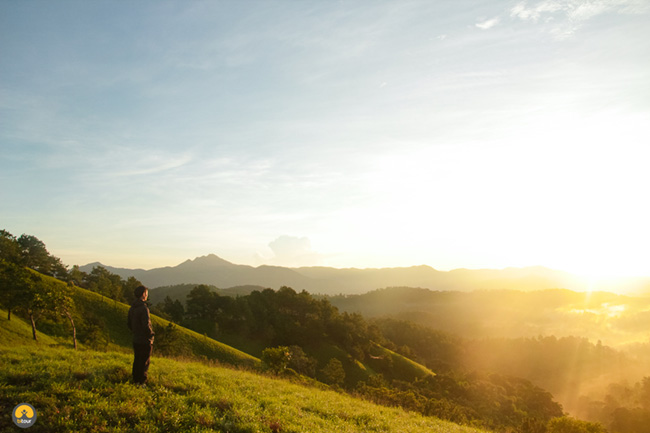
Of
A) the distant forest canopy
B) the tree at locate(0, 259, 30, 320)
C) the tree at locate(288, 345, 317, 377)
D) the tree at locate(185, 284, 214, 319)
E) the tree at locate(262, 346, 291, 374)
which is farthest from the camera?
the tree at locate(185, 284, 214, 319)

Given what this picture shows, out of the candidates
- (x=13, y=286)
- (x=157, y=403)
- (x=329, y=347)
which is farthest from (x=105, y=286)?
(x=157, y=403)

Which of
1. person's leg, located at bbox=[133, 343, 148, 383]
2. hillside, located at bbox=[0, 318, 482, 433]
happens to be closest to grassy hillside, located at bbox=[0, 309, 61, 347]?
hillside, located at bbox=[0, 318, 482, 433]

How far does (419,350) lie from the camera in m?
154

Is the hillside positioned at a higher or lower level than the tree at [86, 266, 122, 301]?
higher

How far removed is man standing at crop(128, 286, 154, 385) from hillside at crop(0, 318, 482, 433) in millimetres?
469

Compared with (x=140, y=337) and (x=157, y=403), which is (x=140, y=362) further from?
(x=157, y=403)

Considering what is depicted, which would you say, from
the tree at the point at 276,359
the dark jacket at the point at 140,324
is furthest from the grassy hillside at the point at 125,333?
the dark jacket at the point at 140,324

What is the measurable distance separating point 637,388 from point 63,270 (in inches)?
7394

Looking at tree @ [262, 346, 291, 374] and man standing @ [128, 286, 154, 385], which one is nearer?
man standing @ [128, 286, 154, 385]

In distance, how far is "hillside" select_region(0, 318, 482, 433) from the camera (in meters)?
8.98

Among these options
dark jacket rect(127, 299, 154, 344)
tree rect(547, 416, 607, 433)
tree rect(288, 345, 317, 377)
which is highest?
dark jacket rect(127, 299, 154, 344)

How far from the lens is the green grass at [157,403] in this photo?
353 inches

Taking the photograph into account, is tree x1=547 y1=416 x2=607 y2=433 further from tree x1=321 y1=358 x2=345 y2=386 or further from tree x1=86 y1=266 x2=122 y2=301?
tree x1=86 y1=266 x2=122 y2=301

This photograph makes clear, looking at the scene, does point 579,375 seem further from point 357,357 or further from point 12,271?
point 12,271
